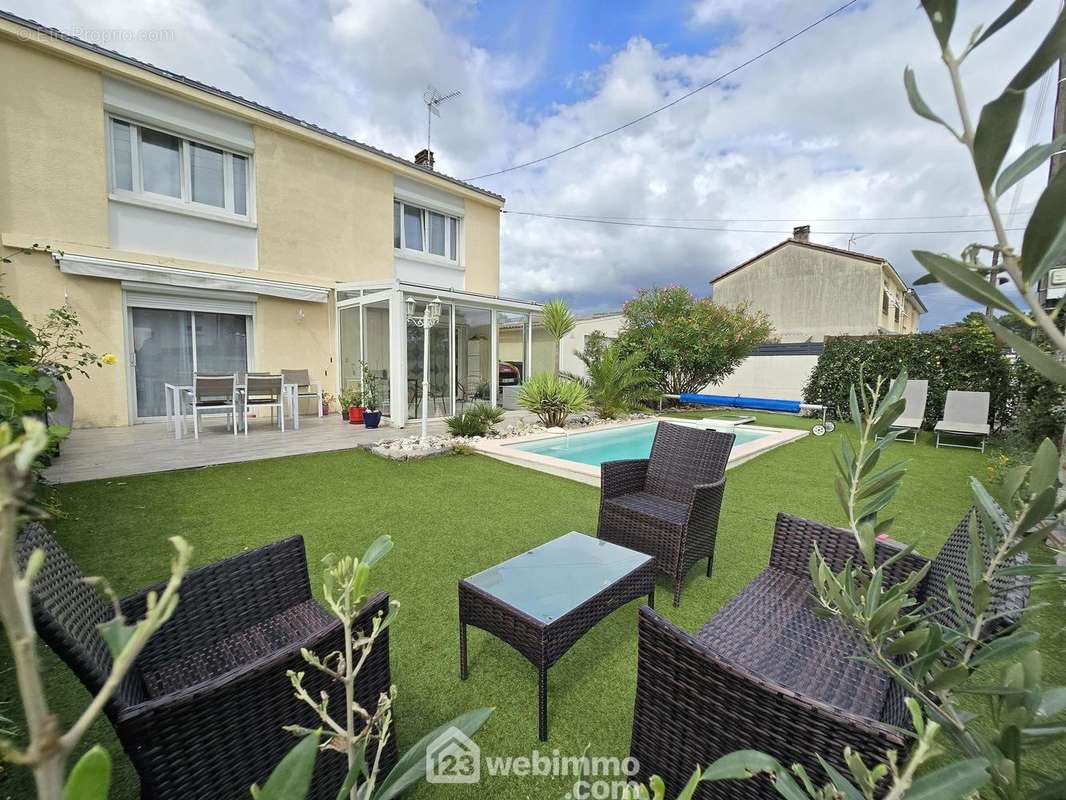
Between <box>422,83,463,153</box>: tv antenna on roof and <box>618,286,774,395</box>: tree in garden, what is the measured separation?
27.2ft

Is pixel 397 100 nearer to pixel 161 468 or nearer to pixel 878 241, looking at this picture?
pixel 161 468

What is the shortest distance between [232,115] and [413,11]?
442 cm

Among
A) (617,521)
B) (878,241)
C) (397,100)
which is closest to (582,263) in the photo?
(878,241)

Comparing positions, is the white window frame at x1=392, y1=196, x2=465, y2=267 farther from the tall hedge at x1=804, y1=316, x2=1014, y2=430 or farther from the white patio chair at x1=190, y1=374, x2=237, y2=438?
the tall hedge at x1=804, y1=316, x2=1014, y2=430

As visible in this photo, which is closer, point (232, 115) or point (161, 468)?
point (161, 468)

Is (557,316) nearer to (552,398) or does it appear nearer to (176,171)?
(552,398)

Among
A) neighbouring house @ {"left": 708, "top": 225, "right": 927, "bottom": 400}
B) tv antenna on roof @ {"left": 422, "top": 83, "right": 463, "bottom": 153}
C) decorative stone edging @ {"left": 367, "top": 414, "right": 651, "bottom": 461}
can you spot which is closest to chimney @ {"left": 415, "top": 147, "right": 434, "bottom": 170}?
tv antenna on roof @ {"left": 422, "top": 83, "right": 463, "bottom": 153}

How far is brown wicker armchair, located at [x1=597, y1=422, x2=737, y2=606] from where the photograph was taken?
3.24 m

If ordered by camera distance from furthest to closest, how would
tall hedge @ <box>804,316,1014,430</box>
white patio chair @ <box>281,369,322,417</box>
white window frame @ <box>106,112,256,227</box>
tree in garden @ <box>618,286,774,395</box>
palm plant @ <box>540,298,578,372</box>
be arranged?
tree in garden @ <box>618,286,774,395</box> → palm plant @ <box>540,298,578,372</box> → white patio chair @ <box>281,369,322,417</box> → tall hedge @ <box>804,316,1014,430</box> → white window frame @ <box>106,112,256,227</box>

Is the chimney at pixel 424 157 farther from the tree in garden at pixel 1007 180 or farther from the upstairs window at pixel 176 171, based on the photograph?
the tree in garden at pixel 1007 180

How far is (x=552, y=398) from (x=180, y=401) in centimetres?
703

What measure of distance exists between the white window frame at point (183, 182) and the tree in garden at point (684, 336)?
1087 centimetres

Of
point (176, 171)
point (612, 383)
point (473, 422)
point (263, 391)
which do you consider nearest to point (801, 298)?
point (612, 383)

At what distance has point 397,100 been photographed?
44.7 ft
